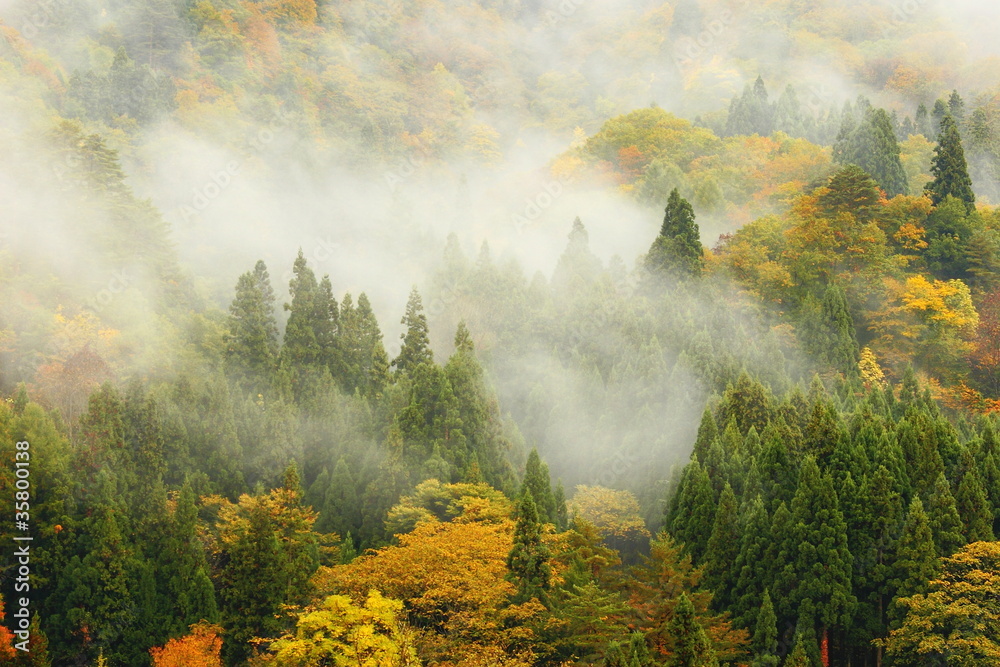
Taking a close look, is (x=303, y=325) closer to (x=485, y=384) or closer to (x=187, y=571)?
(x=485, y=384)

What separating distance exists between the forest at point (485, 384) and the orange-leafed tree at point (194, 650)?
4.8 inches

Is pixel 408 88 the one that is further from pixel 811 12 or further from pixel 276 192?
pixel 811 12

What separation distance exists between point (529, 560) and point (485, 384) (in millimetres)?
16308

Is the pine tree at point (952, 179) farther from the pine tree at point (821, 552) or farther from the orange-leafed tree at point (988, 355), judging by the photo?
the pine tree at point (821, 552)

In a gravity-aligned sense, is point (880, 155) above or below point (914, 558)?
above

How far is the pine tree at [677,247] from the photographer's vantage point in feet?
182

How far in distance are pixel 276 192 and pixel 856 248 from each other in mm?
54038

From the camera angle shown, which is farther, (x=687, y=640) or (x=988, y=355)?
(x=988, y=355)

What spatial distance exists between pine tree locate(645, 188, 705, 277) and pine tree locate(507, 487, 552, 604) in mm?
25814

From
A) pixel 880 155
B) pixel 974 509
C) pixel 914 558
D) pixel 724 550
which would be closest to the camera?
pixel 914 558

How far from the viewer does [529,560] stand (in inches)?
1289

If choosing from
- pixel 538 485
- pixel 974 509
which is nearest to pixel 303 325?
pixel 538 485

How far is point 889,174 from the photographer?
201ft

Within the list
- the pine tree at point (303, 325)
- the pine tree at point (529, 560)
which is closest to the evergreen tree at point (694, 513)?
the pine tree at point (529, 560)
